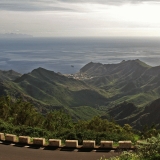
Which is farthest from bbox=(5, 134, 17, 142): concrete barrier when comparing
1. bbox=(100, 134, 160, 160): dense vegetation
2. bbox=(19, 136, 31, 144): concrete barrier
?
bbox=(100, 134, 160, 160): dense vegetation

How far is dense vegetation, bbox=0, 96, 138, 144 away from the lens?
17009 mm

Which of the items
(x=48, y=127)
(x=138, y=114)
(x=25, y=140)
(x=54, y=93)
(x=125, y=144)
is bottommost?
(x=138, y=114)

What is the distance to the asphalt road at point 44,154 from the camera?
45.3 feet

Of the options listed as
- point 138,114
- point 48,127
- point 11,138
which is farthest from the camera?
point 138,114

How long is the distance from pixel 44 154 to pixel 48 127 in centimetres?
1248

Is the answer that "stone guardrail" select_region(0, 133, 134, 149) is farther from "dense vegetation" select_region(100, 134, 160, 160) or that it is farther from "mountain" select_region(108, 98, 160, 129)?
"mountain" select_region(108, 98, 160, 129)

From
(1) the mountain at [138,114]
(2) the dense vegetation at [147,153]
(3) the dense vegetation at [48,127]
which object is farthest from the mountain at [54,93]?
(2) the dense vegetation at [147,153]

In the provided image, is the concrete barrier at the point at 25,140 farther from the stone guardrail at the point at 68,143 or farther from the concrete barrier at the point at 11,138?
the concrete barrier at the point at 11,138

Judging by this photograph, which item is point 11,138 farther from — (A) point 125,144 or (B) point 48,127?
(B) point 48,127

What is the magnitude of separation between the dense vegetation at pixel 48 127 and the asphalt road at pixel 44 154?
6.61 feet

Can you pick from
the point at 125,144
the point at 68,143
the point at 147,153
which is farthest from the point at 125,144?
the point at 147,153

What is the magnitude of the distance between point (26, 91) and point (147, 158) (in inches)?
6551

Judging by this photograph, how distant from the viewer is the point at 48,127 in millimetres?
26688

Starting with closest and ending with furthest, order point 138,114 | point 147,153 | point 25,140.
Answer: point 147,153 → point 25,140 → point 138,114
